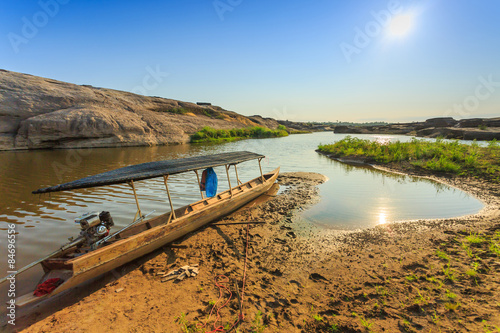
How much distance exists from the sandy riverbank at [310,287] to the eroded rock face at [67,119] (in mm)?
29651

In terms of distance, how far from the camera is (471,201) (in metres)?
10.7

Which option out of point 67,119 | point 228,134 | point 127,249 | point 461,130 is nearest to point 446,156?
point 127,249

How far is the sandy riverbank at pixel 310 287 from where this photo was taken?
3980 millimetres

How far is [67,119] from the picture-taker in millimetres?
27766

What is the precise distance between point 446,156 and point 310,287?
60.8ft

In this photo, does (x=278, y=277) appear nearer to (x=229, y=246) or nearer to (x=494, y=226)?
(x=229, y=246)

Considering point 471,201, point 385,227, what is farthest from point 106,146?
point 471,201

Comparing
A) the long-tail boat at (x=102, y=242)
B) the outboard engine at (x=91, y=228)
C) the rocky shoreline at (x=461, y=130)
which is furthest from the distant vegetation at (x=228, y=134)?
the outboard engine at (x=91, y=228)

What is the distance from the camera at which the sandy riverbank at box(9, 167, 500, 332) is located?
3.98 meters

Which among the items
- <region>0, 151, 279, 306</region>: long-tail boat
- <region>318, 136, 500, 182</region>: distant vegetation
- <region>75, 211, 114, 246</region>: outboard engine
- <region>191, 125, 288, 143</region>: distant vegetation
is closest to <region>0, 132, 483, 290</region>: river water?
<region>0, 151, 279, 306</region>: long-tail boat

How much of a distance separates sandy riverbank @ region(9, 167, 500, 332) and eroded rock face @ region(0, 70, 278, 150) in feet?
97.3

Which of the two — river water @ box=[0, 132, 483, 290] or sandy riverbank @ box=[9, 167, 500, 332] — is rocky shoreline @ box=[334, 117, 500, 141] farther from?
sandy riverbank @ box=[9, 167, 500, 332]

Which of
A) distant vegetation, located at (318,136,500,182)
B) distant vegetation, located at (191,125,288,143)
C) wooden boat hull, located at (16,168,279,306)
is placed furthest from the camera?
distant vegetation, located at (191,125,288,143)

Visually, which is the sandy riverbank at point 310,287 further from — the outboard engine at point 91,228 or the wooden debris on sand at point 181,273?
the outboard engine at point 91,228
